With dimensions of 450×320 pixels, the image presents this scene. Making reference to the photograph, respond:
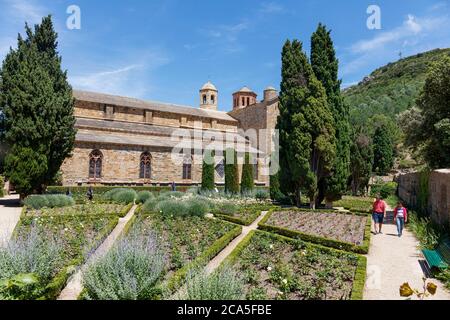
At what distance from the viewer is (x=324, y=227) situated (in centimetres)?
1225

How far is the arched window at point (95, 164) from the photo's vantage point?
25.6 m

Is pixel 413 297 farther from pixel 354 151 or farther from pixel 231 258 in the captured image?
pixel 354 151

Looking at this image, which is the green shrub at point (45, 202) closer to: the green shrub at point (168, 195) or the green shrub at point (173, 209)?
the green shrub at point (168, 195)

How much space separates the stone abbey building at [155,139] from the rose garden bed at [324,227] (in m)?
15.5

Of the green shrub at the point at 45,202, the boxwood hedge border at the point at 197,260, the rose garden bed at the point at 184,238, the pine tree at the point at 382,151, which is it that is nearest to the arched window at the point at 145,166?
the green shrub at the point at 45,202

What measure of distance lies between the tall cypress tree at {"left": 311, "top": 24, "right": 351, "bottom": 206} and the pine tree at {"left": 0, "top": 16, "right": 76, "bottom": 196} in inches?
578

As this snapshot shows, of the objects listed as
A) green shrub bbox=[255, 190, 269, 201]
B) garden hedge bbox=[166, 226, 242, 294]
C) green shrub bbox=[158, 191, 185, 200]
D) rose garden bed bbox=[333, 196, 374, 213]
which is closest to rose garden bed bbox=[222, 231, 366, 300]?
garden hedge bbox=[166, 226, 242, 294]

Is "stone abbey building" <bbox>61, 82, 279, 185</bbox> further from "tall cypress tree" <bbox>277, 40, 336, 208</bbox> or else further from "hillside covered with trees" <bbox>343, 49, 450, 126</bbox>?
"hillside covered with trees" <bbox>343, 49, 450, 126</bbox>

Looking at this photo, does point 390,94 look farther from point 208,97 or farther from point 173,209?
point 173,209

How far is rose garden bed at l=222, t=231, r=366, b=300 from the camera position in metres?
5.83

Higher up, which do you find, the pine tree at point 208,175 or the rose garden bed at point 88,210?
the pine tree at point 208,175

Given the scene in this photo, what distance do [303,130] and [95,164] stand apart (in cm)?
1660

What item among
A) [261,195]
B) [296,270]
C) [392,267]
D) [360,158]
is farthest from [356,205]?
[296,270]

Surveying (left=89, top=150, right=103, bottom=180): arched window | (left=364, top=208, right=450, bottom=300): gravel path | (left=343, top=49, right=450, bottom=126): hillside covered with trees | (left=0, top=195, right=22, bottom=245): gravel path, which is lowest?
(left=364, top=208, right=450, bottom=300): gravel path
